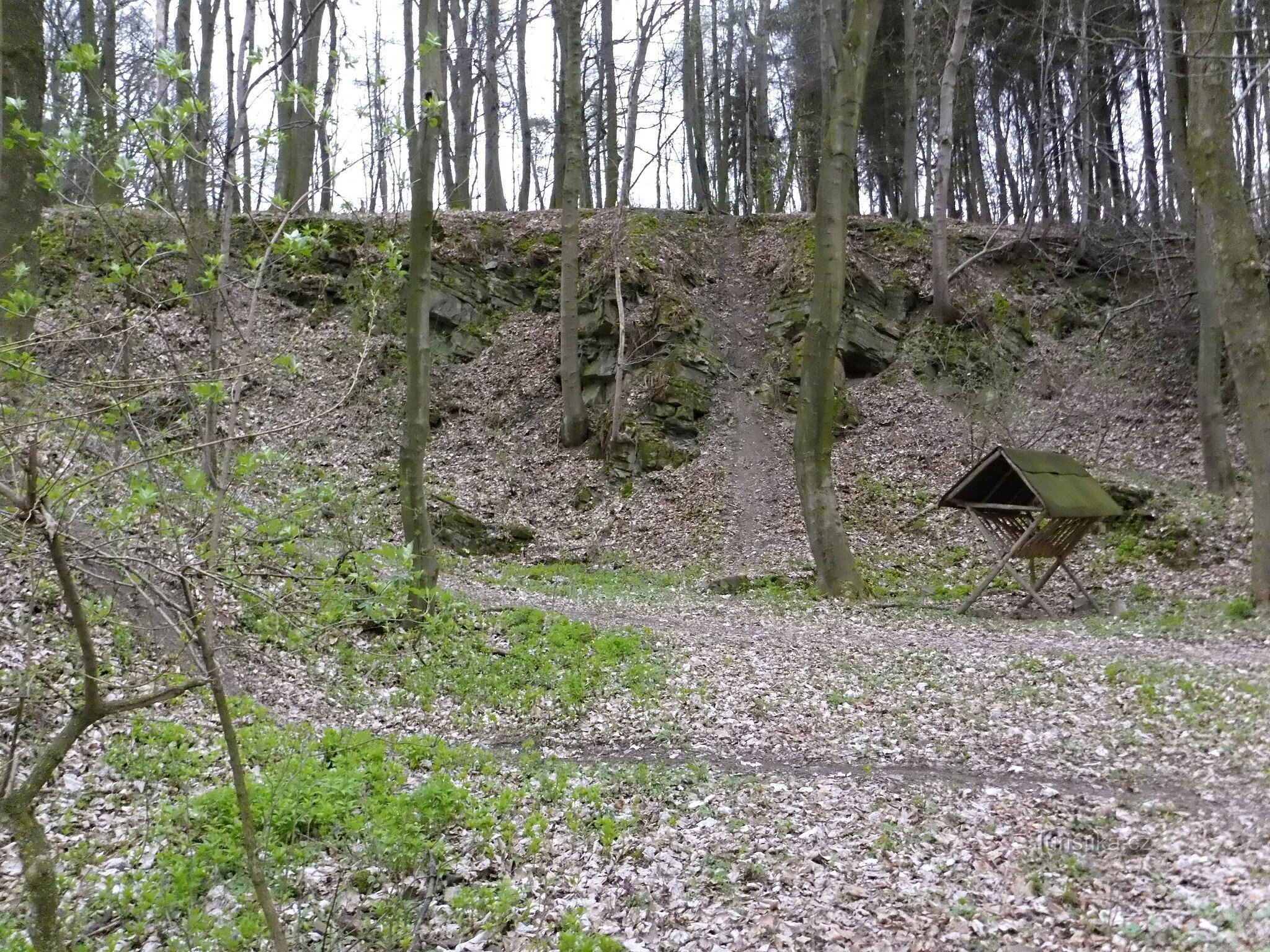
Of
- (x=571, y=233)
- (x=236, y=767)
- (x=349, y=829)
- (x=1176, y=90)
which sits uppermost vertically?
(x=1176, y=90)

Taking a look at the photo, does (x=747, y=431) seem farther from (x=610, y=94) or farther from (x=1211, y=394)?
(x=610, y=94)

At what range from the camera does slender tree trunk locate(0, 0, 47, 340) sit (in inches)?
281

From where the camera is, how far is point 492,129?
26.9 meters

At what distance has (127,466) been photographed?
283cm

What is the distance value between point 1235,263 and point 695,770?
8963mm

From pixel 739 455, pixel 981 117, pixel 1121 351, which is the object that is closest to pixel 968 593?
pixel 739 455

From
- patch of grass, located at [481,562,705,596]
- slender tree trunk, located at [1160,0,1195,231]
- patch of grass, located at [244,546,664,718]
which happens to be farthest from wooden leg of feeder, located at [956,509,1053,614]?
slender tree trunk, located at [1160,0,1195,231]

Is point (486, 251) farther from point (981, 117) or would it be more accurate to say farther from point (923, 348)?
point (981, 117)

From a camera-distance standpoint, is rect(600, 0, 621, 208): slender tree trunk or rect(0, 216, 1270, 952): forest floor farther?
rect(600, 0, 621, 208): slender tree trunk

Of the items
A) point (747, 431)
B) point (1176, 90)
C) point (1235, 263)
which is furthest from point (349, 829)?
point (1176, 90)

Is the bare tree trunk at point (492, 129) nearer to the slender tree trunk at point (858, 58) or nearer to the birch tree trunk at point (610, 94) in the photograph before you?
the birch tree trunk at point (610, 94)

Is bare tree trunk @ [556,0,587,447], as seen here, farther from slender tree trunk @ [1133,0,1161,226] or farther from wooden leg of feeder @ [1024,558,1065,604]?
slender tree trunk @ [1133,0,1161,226]

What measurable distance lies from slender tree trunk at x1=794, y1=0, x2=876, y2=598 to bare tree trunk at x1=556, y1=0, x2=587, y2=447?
23.8 ft

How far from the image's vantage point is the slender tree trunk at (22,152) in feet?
23.4
